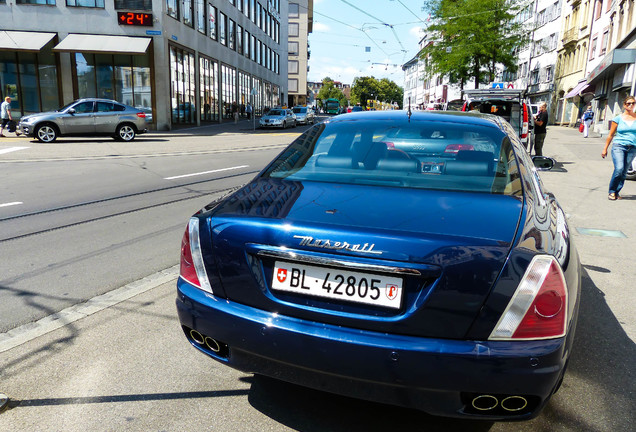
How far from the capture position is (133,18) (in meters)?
27.2

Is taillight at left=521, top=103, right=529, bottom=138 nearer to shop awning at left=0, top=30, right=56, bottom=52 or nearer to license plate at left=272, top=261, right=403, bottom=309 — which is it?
license plate at left=272, top=261, right=403, bottom=309

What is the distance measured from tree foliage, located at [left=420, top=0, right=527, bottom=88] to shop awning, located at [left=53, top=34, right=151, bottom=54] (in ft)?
82.0

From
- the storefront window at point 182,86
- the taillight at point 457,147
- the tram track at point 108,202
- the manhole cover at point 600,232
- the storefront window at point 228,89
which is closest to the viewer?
the taillight at point 457,147

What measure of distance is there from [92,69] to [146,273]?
1073 inches

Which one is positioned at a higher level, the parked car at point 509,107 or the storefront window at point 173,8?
the storefront window at point 173,8

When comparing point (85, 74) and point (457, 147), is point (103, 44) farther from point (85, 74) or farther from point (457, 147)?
point (457, 147)

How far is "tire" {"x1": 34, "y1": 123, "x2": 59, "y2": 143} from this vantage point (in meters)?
19.0

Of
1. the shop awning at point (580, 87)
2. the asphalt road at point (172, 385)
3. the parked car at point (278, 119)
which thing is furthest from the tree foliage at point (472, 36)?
the asphalt road at point (172, 385)

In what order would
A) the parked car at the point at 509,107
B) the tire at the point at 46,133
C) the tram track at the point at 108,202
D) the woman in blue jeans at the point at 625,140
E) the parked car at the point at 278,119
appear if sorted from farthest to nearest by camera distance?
the parked car at the point at 278,119
the tire at the point at 46,133
the parked car at the point at 509,107
the woman in blue jeans at the point at 625,140
the tram track at the point at 108,202

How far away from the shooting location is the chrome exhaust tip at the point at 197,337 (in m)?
2.47

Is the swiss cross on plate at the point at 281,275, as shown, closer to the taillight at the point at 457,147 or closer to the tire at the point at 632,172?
the taillight at the point at 457,147

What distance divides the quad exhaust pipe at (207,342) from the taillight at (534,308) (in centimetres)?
121

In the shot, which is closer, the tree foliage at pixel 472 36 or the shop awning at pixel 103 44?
the shop awning at pixel 103 44

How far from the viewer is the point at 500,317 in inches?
77.4
